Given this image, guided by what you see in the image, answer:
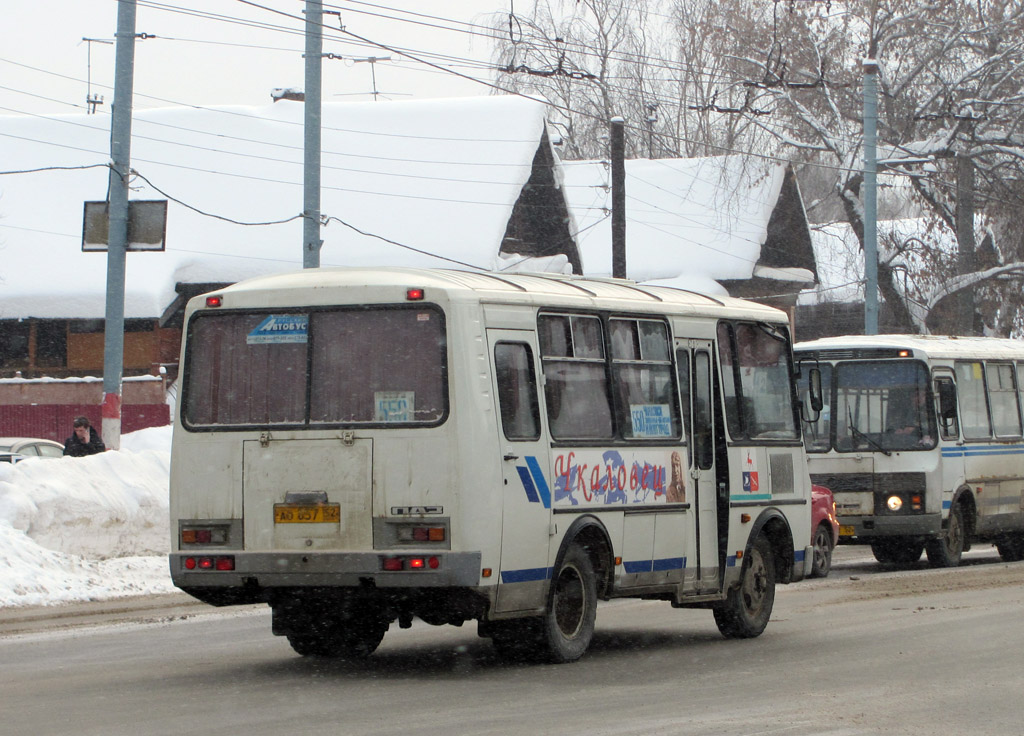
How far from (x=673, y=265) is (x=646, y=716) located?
43306 mm

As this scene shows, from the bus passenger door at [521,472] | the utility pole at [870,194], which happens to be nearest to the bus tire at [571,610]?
the bus passenger door at [521,472]

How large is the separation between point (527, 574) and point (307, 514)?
1.41 meters

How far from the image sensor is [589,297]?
11.8 meters

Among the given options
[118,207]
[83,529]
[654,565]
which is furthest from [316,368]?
[118,207]

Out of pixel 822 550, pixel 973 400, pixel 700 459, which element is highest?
pixel 973 400

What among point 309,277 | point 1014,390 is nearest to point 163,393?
point 1014,390

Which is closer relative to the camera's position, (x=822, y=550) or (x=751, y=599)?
(x=751, y=599)

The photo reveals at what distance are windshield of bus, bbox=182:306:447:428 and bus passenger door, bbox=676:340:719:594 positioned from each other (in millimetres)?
2776

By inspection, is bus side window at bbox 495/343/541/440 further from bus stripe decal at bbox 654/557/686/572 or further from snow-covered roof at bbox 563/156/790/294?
snow-covered roof at bbox 563/156/790/294

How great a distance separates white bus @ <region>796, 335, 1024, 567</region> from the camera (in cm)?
2044

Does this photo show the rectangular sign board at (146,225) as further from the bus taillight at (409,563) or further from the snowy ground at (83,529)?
the bus taillight at (409,563)

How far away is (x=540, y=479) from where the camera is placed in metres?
10.9

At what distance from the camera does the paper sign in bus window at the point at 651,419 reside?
12.1m

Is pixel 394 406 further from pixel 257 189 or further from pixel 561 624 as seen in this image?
pixel 257 189
